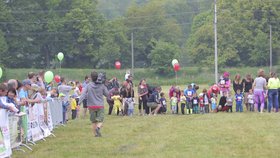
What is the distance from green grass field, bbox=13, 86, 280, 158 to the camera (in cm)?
1334

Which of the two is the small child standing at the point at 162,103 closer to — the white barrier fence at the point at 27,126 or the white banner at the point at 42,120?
the white barrier fence at the point at 27,126

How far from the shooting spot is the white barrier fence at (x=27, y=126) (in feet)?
41.7

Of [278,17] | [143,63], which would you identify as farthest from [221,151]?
[143,63]

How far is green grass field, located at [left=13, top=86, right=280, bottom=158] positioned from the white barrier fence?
0.30 m

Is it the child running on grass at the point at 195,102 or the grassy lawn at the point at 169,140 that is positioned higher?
the child running on grass at the point at 195,102

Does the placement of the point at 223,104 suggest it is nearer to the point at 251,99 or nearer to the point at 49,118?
the point at 251,99

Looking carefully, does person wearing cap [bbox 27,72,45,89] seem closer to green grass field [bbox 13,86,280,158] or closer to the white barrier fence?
the white barrier fence

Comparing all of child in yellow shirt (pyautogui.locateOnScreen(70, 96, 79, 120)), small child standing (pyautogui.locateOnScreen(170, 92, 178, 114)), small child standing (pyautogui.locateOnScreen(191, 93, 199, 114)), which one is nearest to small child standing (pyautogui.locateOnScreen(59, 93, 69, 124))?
child in yellow shirt (pyautogui.locateOnScreen(70, 96, 79, 120))

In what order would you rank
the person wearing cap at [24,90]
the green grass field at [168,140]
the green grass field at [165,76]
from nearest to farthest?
the green grass field at [168,140]
the person wearing cap at [24,90]
the green grass field at [165,76]

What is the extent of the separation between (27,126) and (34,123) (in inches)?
29.3

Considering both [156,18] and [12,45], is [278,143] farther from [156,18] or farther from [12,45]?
[156,18]

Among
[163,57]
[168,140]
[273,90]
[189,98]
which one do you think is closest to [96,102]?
[168,140]

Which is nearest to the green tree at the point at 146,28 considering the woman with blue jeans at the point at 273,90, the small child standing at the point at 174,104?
the small child standing at the point at 174,104

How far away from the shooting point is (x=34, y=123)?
16078 millimetres
